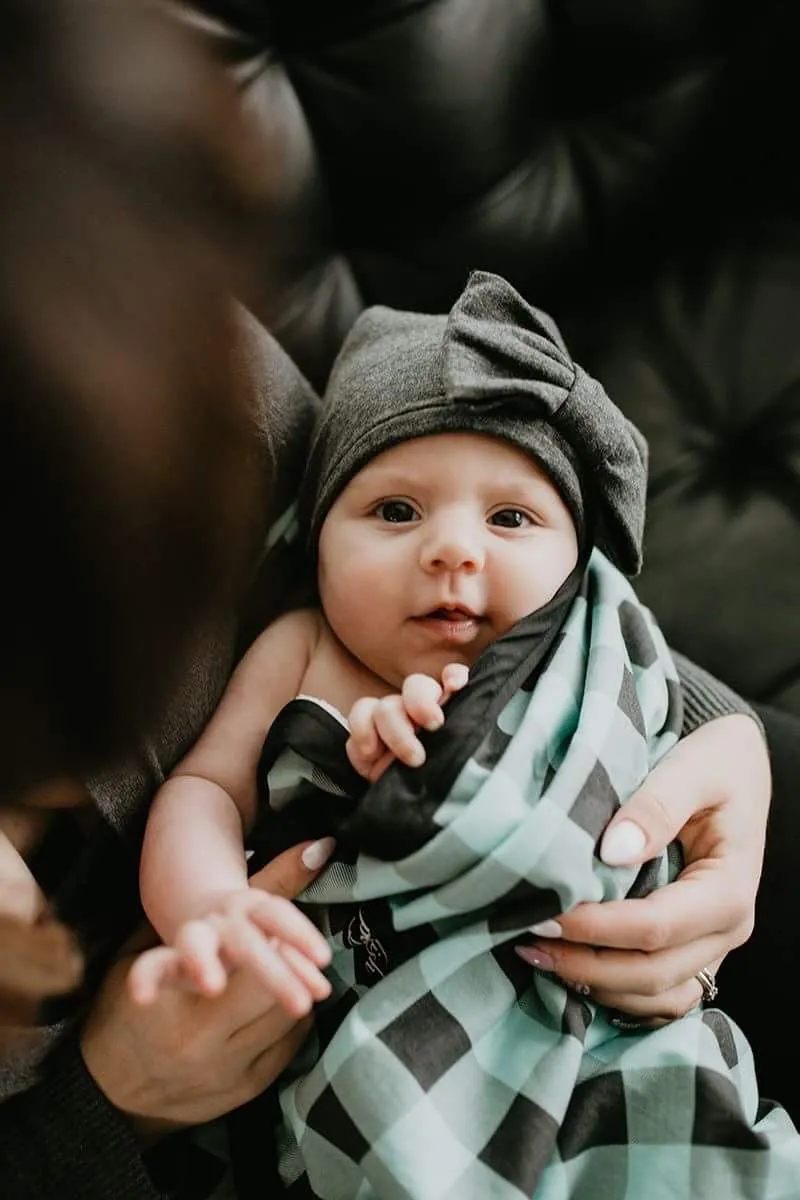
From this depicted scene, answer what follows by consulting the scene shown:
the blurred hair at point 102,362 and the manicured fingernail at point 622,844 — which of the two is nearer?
the blurred hair at point 102,362

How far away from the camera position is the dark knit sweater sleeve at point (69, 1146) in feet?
1.78

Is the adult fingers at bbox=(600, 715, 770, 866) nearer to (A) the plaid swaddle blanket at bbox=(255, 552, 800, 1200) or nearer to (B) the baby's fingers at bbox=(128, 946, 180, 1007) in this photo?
(A) the plaid swaddle blanket at bbox=(255, 552, 800, 1200)

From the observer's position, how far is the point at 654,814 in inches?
21.6

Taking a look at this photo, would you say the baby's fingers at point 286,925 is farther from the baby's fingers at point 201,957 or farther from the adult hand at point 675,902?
the adult hand at point 675,902

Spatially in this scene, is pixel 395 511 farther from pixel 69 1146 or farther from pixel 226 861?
pixel 69 1146

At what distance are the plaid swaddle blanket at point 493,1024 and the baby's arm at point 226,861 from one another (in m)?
0.05

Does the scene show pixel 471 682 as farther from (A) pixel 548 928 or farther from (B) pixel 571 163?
(B) pixel 571 163

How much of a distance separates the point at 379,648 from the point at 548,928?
0.64 feet

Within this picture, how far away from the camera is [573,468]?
0.65 metres

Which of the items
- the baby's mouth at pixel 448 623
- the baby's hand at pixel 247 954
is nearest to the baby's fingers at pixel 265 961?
the baby's hand at pixel 247 954

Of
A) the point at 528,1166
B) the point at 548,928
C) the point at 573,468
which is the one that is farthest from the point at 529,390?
the point at 528,1166

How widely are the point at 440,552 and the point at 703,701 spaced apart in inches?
9.5

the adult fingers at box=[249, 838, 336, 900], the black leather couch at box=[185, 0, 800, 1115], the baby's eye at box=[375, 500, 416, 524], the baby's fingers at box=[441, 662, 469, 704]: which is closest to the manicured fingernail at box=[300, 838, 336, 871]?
the adult fingers at box=[249, 838, 336, 900]

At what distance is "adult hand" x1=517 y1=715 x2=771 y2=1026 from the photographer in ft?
1.73
